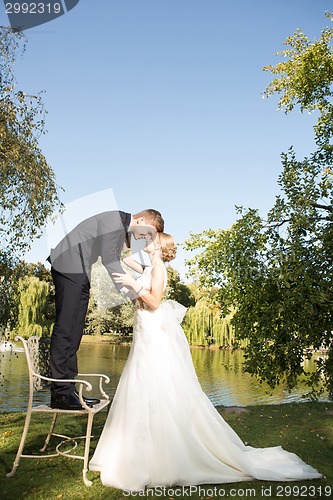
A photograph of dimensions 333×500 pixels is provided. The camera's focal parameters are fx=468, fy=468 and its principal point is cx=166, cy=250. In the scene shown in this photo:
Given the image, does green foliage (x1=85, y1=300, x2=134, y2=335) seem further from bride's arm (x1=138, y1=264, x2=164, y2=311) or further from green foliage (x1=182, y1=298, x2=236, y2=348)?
bride's arm (x1=138, y1=264, x2=164, y2=311)

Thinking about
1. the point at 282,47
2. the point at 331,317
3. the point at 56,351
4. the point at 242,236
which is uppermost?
the point at 282,47

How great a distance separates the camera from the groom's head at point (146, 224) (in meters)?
4.09

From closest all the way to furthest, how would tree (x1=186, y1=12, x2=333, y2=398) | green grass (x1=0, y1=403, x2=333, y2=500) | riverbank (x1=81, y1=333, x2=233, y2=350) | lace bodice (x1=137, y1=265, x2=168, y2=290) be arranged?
green grass (x1=0, y1=403, x2=333, y2=500)
lace bodice (x1=137, y1=265, x2=168, y2=290)
tree (x1=186, y1=12, x2=333, y2=398)
riverbank (x1=81, y1=333, x2=233, y2=350)

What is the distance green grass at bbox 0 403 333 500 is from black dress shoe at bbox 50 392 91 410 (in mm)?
565

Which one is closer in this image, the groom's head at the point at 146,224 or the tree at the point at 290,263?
the groom's head at the point at 146,224

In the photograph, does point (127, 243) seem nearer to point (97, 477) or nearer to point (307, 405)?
Result: point (97, 477)

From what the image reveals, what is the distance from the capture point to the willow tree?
76.4 ft

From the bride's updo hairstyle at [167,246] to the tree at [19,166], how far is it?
465 cm

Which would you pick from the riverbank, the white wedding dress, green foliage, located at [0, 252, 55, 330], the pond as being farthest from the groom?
the riverbank

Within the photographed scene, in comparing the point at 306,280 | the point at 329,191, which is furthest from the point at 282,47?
the point at 306,280

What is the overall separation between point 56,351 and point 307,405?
5610 mm

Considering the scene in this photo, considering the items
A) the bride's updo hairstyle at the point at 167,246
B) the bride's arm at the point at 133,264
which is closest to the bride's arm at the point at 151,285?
the bride's updo hairstyle at the point at 167,246

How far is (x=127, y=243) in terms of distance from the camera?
13.7 ft

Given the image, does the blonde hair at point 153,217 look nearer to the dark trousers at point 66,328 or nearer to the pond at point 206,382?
the dark trousers at point 66,328
